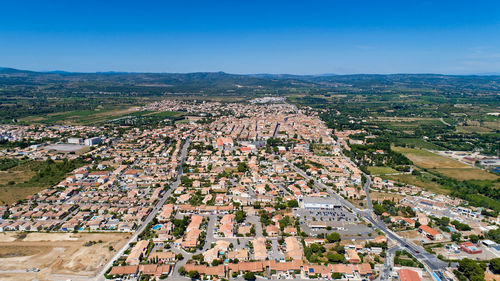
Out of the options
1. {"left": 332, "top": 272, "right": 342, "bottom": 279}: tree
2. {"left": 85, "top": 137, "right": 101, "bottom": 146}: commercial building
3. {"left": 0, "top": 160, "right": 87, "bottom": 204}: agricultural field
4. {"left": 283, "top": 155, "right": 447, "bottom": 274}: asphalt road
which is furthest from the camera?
{"left": 85, "top": 137, "right": 101, "bottom": 146}: commercial building

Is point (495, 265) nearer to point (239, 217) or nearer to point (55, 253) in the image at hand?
point (239, 217)

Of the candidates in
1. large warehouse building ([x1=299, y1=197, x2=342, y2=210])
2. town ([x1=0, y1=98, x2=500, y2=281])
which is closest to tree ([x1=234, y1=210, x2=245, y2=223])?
town ([x1=0, y1=98, x2=500, y2=281])

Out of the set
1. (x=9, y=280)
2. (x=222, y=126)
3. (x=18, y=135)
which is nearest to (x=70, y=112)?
(x=18, y=135)

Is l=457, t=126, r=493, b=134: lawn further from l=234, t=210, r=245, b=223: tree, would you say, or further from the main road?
the main road

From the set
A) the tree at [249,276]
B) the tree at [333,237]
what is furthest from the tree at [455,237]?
the tree at [249,276]

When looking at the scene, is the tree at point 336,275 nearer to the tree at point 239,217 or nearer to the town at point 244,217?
the town at point 244,217
